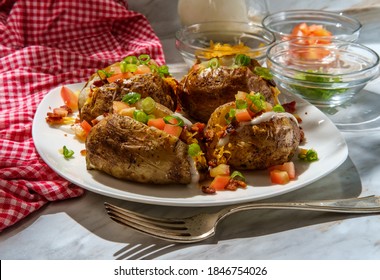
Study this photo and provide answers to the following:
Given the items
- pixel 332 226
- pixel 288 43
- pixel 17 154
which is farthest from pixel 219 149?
pixel 288 43

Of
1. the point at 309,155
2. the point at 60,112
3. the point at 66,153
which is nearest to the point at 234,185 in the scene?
the point at 309,155

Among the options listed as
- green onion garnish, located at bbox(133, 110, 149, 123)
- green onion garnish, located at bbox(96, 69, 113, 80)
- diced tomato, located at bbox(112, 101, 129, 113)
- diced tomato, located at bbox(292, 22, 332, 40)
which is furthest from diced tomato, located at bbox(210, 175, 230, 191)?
diced tomato, located at bbox(292, 22, 332, 40)

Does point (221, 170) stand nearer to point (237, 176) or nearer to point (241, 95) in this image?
point (237, 176)

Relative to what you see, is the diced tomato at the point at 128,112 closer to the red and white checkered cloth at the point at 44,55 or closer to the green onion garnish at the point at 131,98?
the green onion garnish at the point at 131,98

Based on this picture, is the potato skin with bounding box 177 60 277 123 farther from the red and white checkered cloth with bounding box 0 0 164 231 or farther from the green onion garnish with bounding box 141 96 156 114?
the red and white checkered cloth with bounding box 0 0 164 231

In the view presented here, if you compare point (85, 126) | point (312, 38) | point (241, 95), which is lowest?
point (312, 38)

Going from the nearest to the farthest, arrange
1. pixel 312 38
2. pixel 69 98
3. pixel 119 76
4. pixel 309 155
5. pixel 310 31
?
pixel 309 155
pixel 119 76
pixel 69 98
pixel 312 38
pixel 310 31

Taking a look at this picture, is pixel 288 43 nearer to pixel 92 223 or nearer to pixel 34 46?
pixel 34 46
